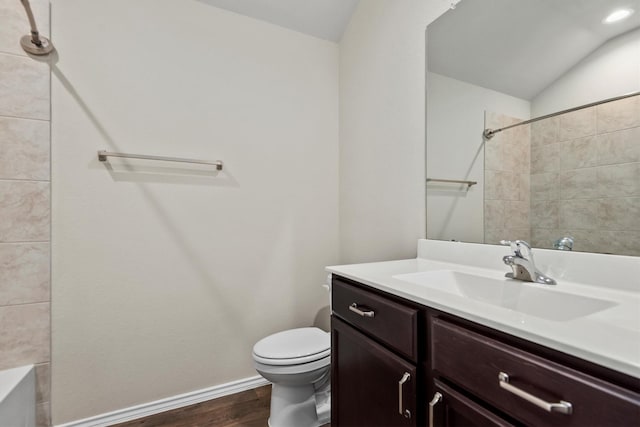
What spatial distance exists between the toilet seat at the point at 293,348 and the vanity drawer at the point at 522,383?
2.66 ft

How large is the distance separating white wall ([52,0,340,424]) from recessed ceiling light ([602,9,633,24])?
1.47 m

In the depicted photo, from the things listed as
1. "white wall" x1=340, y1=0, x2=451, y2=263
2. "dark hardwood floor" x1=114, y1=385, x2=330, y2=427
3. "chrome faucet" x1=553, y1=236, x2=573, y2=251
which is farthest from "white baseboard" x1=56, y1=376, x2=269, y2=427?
"chrome faucet" x1=553, y1=236, x2=573, y2=251

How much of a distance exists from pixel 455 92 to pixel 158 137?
1546 millimetres

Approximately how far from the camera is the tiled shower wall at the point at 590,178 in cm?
79

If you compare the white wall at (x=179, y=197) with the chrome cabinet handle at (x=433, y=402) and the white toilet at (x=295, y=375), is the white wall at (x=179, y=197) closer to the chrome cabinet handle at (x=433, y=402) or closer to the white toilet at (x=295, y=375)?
the white toilet at (x=295, y=375)

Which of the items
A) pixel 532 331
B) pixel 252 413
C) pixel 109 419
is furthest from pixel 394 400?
pixel 109 419

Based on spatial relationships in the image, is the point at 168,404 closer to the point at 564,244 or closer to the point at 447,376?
the point at 447,376

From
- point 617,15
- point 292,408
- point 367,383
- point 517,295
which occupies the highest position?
point 617,15

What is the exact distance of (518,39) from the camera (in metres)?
1.06

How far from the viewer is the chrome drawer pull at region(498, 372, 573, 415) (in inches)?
17.7

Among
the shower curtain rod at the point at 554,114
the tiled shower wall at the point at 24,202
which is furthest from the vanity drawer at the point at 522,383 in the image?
the tiled shower wall at the point at 24,202

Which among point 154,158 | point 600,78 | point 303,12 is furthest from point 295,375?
point 303,12

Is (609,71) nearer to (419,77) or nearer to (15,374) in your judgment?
(419,77)

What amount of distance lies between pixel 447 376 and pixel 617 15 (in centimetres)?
110
